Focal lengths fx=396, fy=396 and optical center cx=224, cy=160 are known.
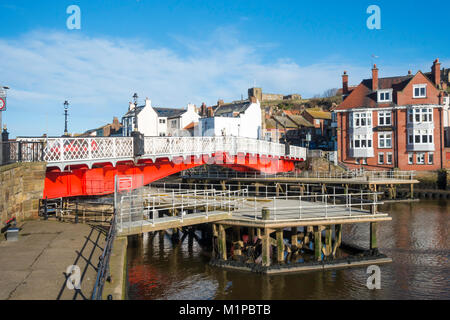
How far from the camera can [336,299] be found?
16047 mm

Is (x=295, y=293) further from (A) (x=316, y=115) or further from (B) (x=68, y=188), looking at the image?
(A) (x=316, y=115)

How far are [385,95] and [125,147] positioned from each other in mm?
43449

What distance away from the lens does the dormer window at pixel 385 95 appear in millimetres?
54094

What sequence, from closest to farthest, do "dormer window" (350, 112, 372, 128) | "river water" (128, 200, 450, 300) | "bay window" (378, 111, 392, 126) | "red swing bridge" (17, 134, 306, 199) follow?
"river water" (128, 200, 450, 300) < "red swing bridge" (17, 134, 306, 199) < "bay window" (378, 111, 392, 126) < "dormer window" (350, 112, 372, 128)

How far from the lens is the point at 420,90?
2051 inches

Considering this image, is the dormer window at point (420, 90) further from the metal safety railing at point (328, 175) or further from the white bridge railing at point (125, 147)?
the white bridge railing at point (125, 147)

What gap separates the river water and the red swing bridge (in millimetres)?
4720

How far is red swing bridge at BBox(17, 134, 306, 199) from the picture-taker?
61.0ft

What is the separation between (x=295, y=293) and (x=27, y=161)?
1312 centimetres

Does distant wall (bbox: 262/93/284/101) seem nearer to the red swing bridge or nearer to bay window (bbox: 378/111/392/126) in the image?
bay window (bbox: 378/111/392/126)

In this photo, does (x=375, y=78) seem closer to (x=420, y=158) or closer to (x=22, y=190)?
(x=420, y=158)

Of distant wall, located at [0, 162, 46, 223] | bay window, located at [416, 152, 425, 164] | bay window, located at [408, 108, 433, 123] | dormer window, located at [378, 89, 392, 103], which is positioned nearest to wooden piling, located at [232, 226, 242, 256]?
distant wall, located at [0, 162, 46, 223]
